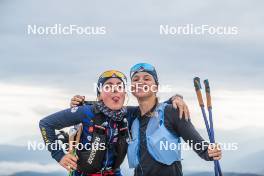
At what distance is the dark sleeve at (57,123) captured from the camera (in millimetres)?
8742

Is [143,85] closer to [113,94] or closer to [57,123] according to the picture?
[113,94]

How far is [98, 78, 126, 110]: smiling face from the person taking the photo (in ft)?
29.2

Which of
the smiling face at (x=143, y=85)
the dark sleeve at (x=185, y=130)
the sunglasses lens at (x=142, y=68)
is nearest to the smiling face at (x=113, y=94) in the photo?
the smiling face at (x=143, y=85)

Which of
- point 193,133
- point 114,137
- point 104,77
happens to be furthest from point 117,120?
point 193,133

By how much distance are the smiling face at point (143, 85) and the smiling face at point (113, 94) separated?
0.28 metres

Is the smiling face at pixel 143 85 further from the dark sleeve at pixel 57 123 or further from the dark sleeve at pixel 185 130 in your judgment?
the dark sleeve at pixel 57 123

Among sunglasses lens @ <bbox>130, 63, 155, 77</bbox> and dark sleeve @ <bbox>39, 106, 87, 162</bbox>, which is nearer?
dark sleeve @ <bbox>39, 106, 87, 162</bbox>

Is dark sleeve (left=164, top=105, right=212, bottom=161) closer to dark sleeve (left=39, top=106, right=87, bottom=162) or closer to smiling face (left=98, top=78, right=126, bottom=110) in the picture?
smiling face (left=98, top=78, right=126, bottom=110)

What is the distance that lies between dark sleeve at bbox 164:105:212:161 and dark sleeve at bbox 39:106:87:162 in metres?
1.70

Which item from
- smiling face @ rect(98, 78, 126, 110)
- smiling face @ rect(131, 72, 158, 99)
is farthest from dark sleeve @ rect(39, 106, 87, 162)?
smiling face @ rect(131, 72, 158, 99)

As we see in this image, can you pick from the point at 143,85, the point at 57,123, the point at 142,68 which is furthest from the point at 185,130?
the point at 57,123

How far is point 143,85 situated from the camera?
29.0 feet

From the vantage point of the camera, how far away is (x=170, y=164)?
8344 mm

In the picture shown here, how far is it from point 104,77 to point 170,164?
2.28 meters
